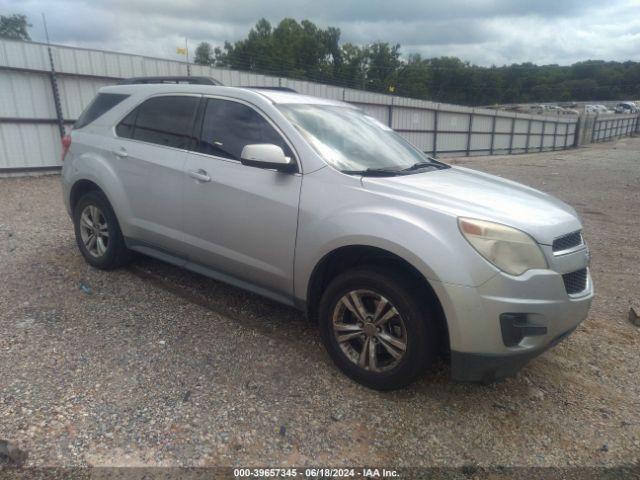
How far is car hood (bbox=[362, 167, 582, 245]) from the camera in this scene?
2641 millimetres

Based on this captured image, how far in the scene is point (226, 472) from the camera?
2.29 m

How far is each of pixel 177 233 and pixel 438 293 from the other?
2.26 meters

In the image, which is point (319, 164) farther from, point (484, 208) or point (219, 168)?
point (484, 208)

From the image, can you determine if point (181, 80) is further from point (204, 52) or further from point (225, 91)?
point (204, 52)

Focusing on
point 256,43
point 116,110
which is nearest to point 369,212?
point 116,110

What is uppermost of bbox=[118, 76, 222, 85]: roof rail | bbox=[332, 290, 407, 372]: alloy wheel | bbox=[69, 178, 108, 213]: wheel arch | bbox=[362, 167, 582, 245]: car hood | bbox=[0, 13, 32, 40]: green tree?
bbox=[0, 13, 32, 40]: green tree

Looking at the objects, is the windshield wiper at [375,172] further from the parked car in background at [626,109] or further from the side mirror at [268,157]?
the parked car in background at [626,109]

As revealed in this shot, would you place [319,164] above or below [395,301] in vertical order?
above

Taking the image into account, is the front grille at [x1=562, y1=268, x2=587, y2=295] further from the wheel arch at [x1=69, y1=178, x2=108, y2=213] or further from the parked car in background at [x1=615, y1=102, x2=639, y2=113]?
the parked car in background at [x1=615, y1=102, x2=639, y2=113]

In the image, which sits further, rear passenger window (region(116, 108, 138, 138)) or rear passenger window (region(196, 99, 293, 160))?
rear passenger window (region(116, 108, 138, 138))

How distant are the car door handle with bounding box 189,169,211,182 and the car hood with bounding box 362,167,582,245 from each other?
1292 mm

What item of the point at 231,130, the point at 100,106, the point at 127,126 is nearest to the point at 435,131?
the point at 100,106

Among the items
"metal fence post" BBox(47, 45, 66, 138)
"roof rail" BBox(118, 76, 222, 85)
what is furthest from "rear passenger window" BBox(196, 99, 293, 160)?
"metal fence post" BBox(47, 45, 66, 138)

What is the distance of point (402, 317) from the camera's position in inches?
107
